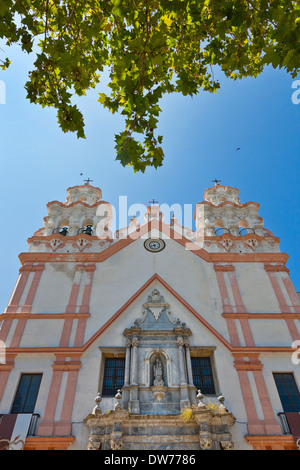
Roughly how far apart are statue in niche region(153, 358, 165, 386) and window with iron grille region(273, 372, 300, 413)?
4816mm

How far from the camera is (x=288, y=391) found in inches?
516

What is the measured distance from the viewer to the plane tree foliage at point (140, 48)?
19.8 ft

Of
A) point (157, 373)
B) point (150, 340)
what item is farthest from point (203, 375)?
point (150, 340)

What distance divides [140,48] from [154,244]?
527 inches

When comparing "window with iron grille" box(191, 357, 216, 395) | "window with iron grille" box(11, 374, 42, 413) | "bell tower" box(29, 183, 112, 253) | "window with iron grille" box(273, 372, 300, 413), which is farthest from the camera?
"bell tower" box(29, 183, 112, 253)

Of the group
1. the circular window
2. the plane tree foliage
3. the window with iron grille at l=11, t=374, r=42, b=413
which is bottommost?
the window with iron grille at l=11, t=374, r=42, b=413

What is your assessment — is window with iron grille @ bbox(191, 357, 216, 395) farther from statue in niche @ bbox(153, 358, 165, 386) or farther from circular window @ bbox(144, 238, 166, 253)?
circular window @ bbox(144, 238, 166, 253)

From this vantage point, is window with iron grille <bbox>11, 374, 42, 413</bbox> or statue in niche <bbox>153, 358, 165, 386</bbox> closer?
window with iron grille <bbox>11, 374, 42, 413</bbox>

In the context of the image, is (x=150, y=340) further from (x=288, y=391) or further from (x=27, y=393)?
(x=288, y=391)

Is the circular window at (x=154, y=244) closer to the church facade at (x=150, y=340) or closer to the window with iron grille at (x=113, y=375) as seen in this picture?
the church facade at (x=150, y=340)

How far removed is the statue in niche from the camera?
42.2 ft

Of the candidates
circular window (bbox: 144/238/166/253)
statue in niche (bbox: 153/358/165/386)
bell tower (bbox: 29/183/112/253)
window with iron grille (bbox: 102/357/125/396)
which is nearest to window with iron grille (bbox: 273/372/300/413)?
statue in niche (bbox: 153/358/165/386)

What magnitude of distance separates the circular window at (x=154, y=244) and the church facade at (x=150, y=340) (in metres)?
0.07

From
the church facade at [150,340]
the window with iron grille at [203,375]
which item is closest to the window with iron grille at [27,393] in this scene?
the church facade at [150,340]
